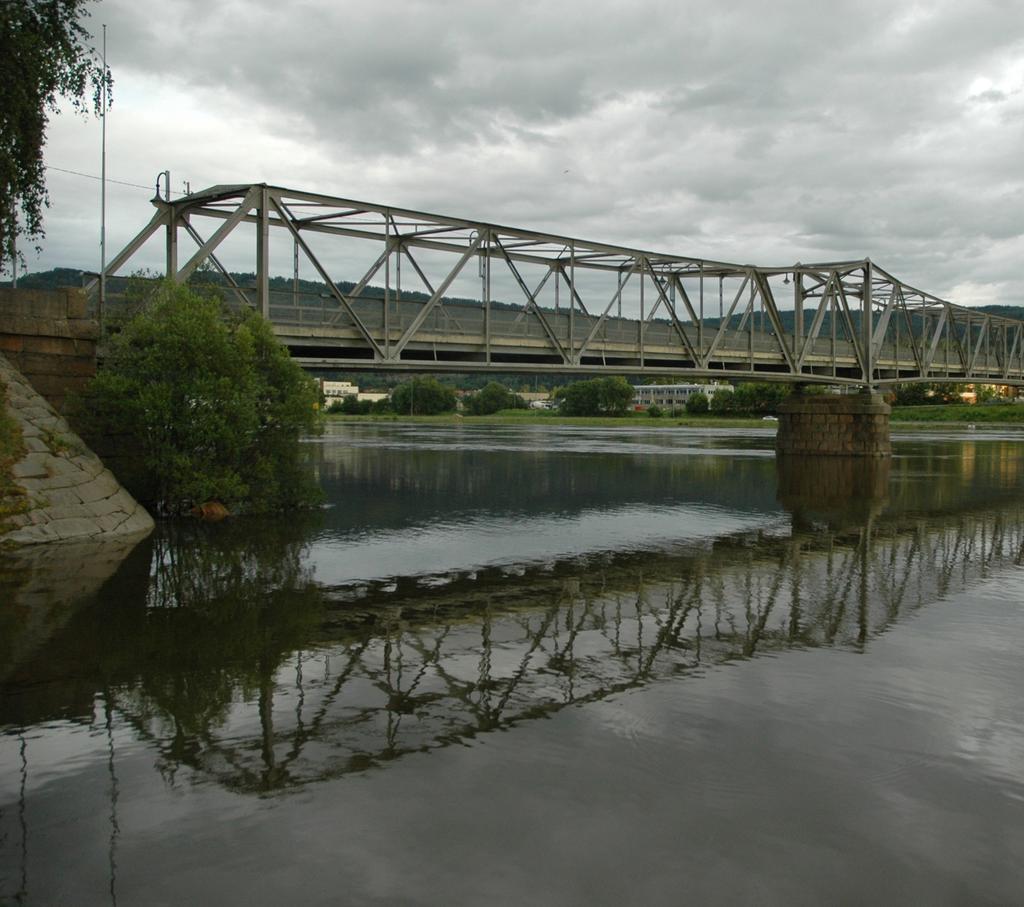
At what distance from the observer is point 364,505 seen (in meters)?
39.7

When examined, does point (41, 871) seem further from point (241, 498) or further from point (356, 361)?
point (356, 361)

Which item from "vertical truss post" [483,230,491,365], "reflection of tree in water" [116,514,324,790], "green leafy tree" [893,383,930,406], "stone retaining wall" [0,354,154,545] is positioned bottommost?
"reflection of tree in water" [116,514,324,790]

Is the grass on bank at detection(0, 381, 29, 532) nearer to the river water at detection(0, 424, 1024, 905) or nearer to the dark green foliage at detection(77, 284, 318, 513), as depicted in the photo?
the river water at detection(0, 424, 1024, 905)

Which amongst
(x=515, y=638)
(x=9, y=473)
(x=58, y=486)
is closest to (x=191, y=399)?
(x=58, y=486)

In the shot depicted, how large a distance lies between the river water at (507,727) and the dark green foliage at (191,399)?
507 centimetres

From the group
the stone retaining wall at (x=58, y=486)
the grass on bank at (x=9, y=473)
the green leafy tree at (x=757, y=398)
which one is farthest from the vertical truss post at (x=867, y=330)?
the green leafy tree at (x=757, y=398)

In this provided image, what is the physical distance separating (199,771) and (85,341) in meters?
24.5

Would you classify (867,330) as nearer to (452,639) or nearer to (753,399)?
→ (452,639)

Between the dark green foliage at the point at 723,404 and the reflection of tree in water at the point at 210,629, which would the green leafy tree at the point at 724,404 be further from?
the reflection of tree in water at the point at 210,629

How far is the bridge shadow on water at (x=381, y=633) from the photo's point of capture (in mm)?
12125

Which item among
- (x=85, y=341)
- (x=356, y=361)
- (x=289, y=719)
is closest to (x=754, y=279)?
(x=356, y=361)

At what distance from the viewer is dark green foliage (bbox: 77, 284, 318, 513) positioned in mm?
30219

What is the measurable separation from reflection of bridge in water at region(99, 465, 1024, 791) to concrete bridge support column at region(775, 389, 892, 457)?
45.6 meters

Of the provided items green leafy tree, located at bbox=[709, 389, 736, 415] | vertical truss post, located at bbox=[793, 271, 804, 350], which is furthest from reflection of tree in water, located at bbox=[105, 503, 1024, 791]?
green leafy tree, located at bbox=[709, 389, 736, 415]
